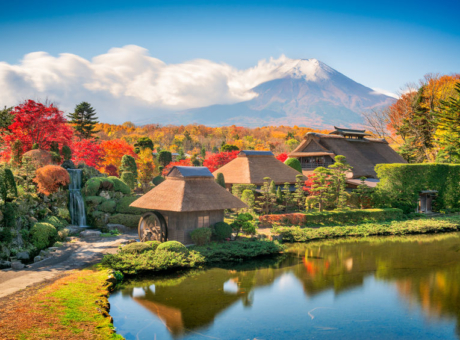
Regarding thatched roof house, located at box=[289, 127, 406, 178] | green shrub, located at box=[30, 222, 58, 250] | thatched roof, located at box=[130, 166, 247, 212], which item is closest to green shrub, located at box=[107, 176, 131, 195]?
thatched roof, located at box=[130, 166, 247, 212]

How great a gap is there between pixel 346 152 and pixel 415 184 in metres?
9.42

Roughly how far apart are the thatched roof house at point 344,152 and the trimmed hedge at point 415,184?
15.7ft

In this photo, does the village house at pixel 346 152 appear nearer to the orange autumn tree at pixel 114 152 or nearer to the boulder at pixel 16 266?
the orange autumn tree at pixel 114 152

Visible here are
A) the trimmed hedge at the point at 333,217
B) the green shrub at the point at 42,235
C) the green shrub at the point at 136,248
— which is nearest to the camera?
the green shrub at the point at 136,248

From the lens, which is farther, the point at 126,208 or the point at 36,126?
the point at 36,126

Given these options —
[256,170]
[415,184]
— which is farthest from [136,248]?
[415,184]

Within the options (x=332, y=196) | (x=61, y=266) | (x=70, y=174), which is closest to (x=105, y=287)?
(x=61, y=266)

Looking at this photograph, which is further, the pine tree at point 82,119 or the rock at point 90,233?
the pine tree at point 82,119

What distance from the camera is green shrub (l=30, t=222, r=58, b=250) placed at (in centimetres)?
1844

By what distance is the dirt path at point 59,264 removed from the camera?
45.0 ft

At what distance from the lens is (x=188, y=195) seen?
20281 millimetres

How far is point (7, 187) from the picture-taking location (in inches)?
735

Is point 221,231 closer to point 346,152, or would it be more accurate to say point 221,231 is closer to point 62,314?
point 62,314

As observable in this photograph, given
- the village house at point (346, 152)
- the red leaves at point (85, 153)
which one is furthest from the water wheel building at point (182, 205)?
the village house at point (346, 152)
